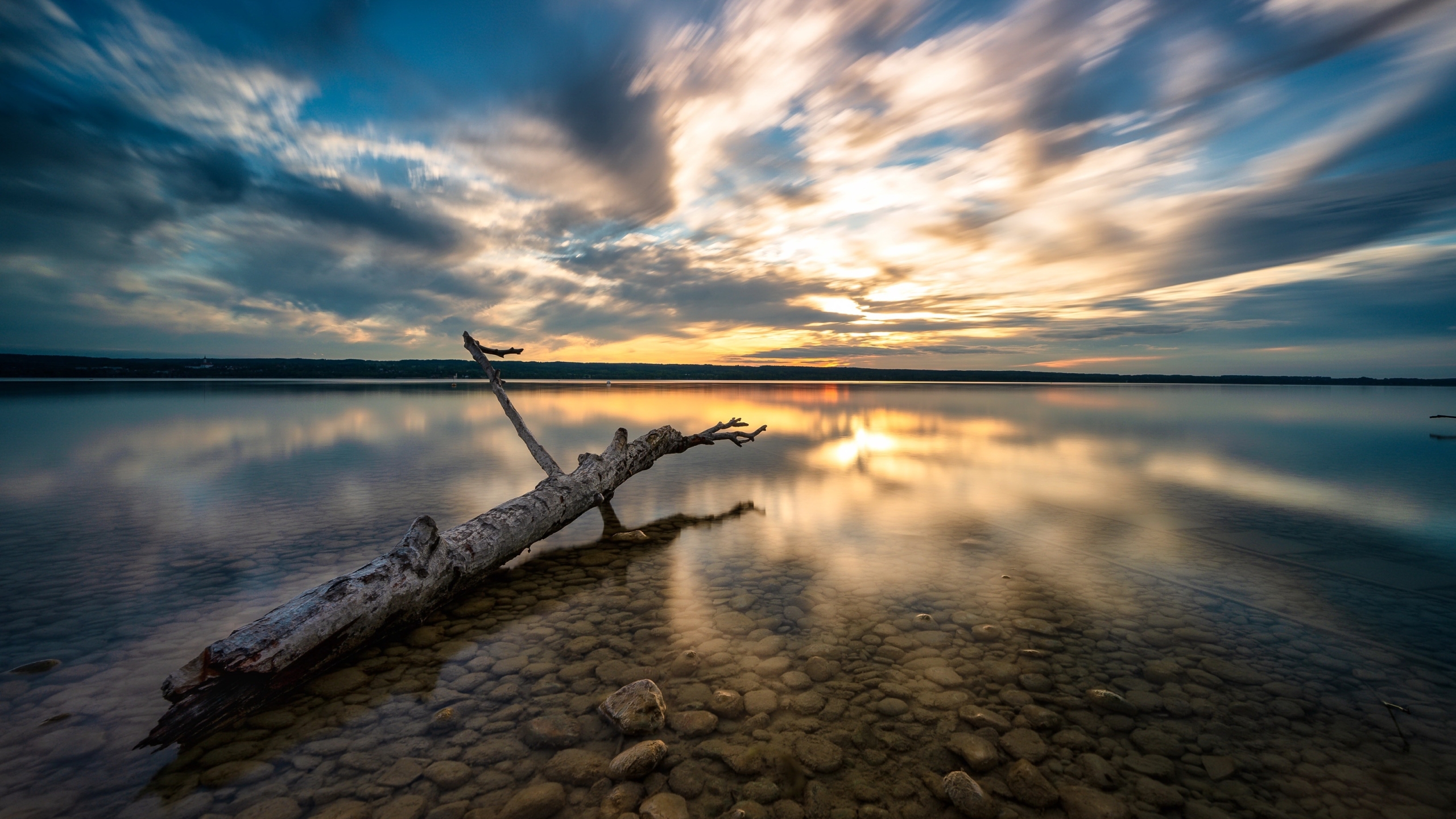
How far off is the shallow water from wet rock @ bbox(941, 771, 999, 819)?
6.8 inches

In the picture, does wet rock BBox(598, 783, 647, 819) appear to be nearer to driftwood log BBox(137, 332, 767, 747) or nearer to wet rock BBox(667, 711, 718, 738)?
wet rock BBox(667, 711, 718, 738)

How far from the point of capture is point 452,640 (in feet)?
18.1

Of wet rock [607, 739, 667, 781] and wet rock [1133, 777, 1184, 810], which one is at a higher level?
wet rock [607, 739, 667, 781]

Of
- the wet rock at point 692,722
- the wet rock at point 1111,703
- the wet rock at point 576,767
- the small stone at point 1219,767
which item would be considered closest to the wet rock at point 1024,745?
the wet rock at point 1111,703

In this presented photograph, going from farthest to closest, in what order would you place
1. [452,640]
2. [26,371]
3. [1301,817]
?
[26,371]
[452,640]
[1301,817]

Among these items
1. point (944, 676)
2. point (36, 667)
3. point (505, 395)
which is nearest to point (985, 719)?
point (944, 676)

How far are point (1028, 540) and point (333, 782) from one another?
9.71 m

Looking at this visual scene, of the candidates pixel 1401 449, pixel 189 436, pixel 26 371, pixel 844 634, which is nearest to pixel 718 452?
pixel 844 634

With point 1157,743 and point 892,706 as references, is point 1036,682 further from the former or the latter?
point 892,706

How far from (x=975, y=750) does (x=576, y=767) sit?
2.81 metres

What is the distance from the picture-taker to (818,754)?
3.77 metres

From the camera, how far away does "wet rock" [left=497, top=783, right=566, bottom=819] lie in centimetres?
324

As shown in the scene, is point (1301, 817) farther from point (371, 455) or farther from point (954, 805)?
point (371, 455)

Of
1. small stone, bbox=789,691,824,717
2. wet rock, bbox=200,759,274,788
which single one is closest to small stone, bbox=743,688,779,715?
small stone, bbox=789,691,824,717
